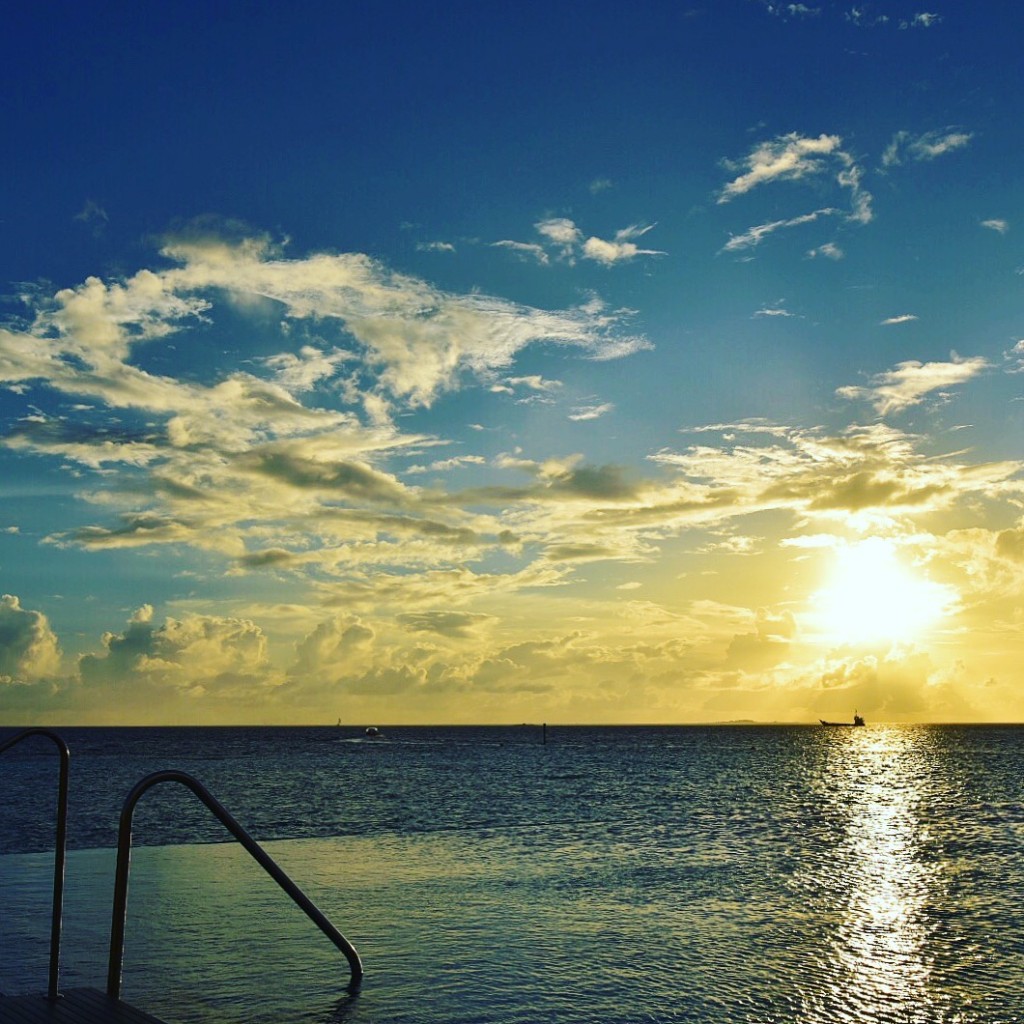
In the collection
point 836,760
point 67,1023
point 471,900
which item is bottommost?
point 836,760

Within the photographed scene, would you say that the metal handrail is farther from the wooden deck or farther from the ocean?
the ocean

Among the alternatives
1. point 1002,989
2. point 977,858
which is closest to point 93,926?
point 1002,989

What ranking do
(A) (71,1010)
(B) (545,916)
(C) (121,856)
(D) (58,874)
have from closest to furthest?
(C) (121,856)
(A) (71,1010)
(D) (58,874)
(B) (545,916)

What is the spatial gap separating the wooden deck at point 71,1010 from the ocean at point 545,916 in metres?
2.26

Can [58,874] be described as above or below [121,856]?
below

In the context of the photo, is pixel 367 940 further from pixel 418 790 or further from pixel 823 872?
pixel 418 790

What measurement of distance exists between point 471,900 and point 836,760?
98157mm

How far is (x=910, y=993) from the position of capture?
13.1 m

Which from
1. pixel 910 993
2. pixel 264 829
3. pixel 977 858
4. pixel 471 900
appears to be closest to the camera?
→ pixel 910 993

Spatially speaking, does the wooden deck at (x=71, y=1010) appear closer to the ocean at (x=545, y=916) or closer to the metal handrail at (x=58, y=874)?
the metal handrail at (x=58, y=874)

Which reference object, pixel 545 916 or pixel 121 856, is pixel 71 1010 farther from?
pixel 545 916

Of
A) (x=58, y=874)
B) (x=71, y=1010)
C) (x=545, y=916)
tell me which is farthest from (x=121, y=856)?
(x=545, y=916)

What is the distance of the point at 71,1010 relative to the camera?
29.9 feet

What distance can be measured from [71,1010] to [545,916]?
32.2 feet
